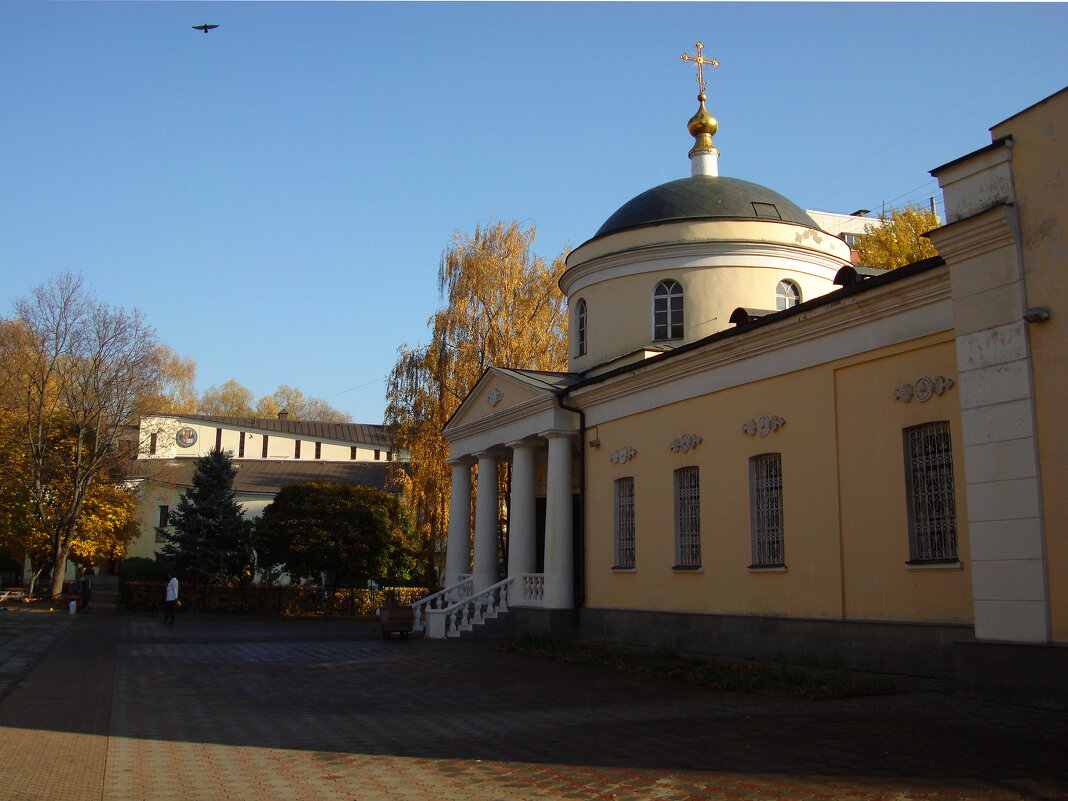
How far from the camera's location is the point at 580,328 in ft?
83.3

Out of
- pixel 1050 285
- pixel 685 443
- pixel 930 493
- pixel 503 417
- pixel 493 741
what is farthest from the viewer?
pixel 503 417

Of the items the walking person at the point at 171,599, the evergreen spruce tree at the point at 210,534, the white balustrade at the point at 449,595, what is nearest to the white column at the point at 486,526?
the white balustrade at the point at 449,595

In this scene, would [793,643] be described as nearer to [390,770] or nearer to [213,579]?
[390,770]

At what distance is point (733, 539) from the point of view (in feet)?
55.1

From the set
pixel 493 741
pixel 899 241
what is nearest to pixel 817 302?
pixel 493 741

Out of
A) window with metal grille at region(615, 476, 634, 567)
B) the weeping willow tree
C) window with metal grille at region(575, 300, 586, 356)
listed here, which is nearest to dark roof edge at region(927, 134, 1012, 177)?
window with metal grille at region(615, 476, 634, 567)

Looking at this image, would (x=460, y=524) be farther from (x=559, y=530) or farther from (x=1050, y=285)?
(x=1050, y=285)

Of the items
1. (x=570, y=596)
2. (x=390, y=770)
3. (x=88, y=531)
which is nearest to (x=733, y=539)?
(x=570, y=596)

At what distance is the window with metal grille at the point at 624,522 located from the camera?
20281 millimetres

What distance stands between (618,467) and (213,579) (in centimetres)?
2151

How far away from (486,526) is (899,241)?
63.1 feet

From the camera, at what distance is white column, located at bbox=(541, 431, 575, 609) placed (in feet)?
70.3

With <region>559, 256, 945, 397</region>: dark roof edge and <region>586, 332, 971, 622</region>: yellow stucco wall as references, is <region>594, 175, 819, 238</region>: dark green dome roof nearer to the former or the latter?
<region>559, 256, 945, 397</region>: dark roof edge

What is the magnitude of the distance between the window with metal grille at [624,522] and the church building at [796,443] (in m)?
0.05
